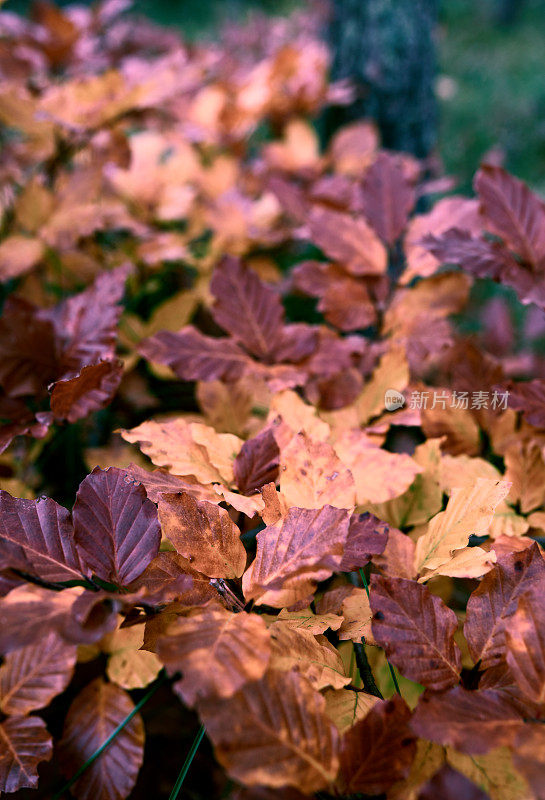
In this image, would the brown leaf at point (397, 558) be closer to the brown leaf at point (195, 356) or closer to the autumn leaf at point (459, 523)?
the autumn leaf at point (459, 523)

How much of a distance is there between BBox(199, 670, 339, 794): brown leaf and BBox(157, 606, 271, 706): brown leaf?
0.01 meters

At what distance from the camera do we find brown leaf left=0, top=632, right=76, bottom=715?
449 mm

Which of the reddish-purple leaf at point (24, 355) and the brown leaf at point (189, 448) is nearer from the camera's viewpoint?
the brown leaf at point (189, 448)

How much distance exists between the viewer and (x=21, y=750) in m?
0.45

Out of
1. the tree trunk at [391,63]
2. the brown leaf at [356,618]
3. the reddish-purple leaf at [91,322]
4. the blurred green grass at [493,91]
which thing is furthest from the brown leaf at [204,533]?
the blurred green grass at [493,91]

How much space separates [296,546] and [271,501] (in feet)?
0.21

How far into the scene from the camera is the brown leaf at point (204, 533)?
495mm

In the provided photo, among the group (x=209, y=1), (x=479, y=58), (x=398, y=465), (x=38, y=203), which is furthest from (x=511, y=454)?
(x=209, y=1)

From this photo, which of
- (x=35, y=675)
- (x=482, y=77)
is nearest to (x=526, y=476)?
(x=35, y=675)

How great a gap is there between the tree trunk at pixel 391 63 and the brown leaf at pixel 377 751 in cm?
136

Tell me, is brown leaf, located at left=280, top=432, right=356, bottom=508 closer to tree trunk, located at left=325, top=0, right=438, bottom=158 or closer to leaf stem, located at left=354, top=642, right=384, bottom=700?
leaf stem, located at left=354, top=642, right=384, bottom=700

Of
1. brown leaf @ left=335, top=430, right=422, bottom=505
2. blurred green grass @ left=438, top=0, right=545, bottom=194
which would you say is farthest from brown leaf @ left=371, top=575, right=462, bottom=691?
blurred green grass @ left=438, top=0, right=545, bottom=194

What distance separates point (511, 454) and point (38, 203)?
840 mm

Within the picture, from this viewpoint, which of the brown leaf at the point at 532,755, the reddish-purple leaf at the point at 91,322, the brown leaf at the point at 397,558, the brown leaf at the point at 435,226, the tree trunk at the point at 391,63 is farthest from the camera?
the tree trunk at the point at 391,63
